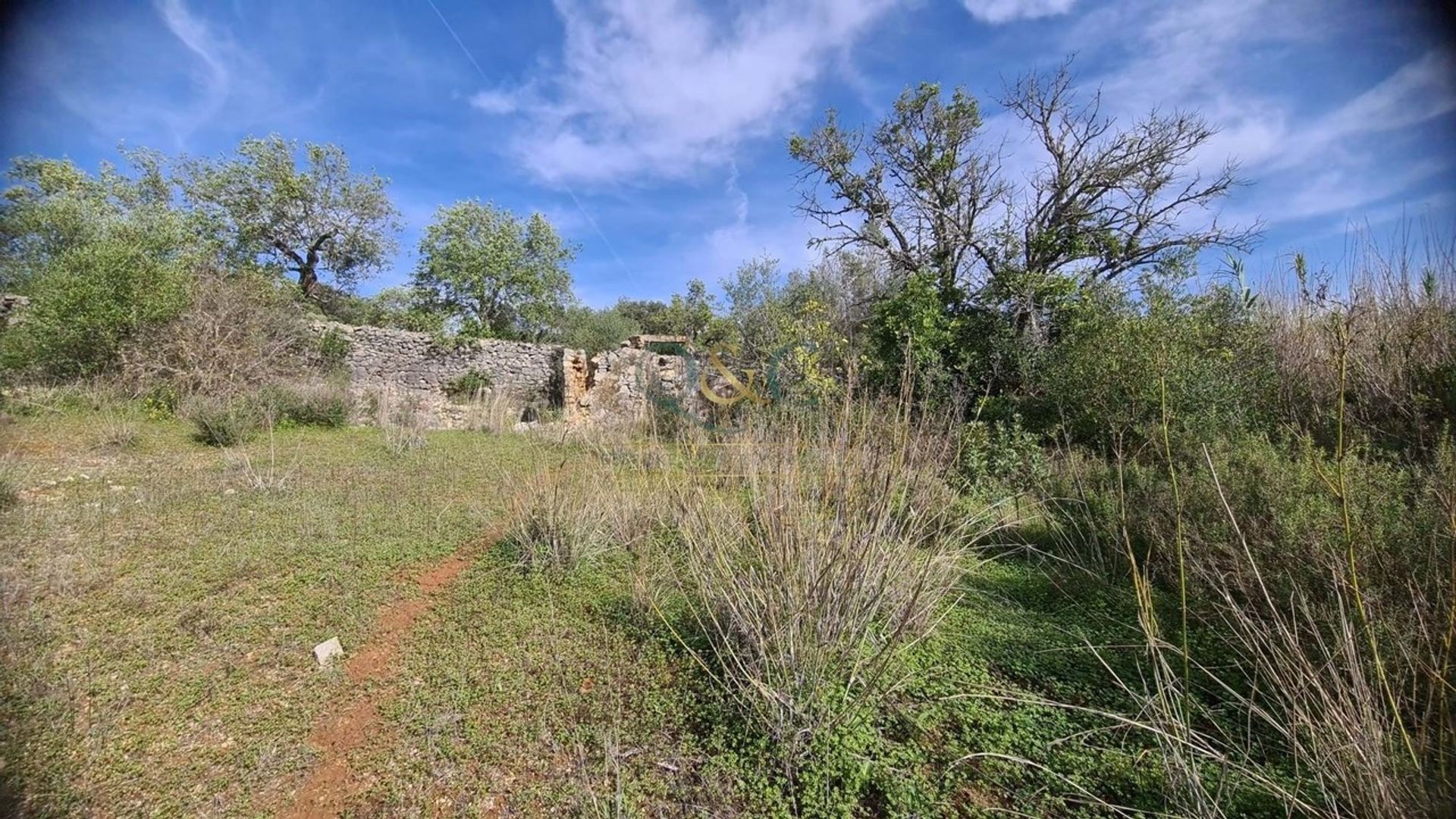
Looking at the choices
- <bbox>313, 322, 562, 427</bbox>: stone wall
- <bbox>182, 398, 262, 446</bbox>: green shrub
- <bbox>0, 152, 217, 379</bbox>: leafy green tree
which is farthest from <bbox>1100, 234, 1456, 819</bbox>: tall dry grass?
<bbox>313, 322, 562, 427</bbox>: stone wall

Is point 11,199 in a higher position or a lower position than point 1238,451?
higher

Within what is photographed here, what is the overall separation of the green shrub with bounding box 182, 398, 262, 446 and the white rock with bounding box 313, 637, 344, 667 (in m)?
5.93

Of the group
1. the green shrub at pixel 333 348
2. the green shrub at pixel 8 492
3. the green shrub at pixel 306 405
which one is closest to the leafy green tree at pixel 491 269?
the green shrub at pixel 333 348

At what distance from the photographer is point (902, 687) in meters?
2.20

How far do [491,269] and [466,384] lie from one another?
22.1ft

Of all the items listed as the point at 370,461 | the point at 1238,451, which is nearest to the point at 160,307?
the point at 370,461

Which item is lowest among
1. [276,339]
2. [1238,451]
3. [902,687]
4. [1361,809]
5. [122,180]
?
[902,687]

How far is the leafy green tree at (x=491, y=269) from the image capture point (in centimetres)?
1847

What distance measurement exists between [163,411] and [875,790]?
11.4 metres

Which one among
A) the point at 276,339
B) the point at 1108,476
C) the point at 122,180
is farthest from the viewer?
the point at 122,180

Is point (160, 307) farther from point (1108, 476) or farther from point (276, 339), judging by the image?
point (1108, 476)

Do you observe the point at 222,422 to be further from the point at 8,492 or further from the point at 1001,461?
the point at 1001,461

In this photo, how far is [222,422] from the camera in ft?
22.2

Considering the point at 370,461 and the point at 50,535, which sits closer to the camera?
the point at 50,535
